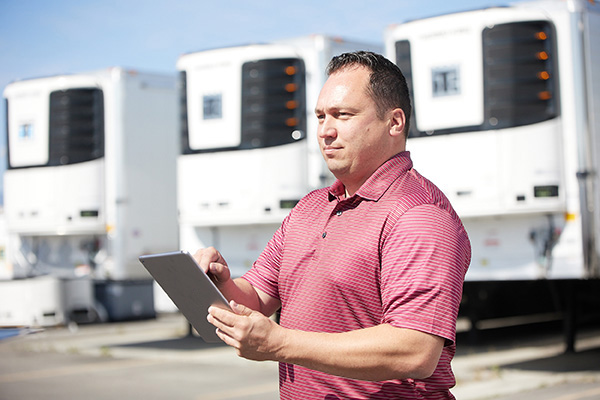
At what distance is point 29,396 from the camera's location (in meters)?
7.83

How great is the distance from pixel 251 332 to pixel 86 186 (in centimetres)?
1051

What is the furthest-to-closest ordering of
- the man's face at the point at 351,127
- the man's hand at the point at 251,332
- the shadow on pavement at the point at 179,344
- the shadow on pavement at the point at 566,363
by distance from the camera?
the shadow on pavement at the point at 179,344 < the shadow on pavement at the point at 566,363 < the man's face at the point at 351,127 < the man's hand at the point at 251,332

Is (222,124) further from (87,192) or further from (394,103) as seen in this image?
(394,103)

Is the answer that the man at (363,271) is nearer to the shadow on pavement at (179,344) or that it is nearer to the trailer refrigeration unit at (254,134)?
the trailer refrigeration unit at (254,134)

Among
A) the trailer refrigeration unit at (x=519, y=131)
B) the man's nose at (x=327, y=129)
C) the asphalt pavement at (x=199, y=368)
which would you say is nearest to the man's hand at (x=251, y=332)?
the man's nose at (x=327, y=129)

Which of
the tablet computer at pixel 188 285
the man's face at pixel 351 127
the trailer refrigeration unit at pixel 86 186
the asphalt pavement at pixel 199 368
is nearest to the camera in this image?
the tablet computer at pixel 188 285

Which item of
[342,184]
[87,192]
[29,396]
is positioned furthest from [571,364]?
[342,184]

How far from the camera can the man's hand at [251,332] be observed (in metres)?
1.84

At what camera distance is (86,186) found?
39.1 feet

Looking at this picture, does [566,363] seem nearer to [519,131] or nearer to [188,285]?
[519,131]

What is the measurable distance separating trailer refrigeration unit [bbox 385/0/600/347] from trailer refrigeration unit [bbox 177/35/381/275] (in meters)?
1.57

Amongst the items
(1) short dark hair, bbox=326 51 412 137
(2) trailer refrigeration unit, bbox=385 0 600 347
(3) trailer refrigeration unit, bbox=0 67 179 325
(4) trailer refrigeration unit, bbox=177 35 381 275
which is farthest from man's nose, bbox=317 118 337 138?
(3) trailer refrigeration unit, bbox=0 67 179 325

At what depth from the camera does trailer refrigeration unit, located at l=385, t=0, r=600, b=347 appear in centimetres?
827

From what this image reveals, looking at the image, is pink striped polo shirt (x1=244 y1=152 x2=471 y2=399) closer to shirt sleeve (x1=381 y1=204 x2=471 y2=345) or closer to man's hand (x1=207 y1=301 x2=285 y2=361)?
shirt sleeve (x1=381 y1=204 x2=471 y2=345)
